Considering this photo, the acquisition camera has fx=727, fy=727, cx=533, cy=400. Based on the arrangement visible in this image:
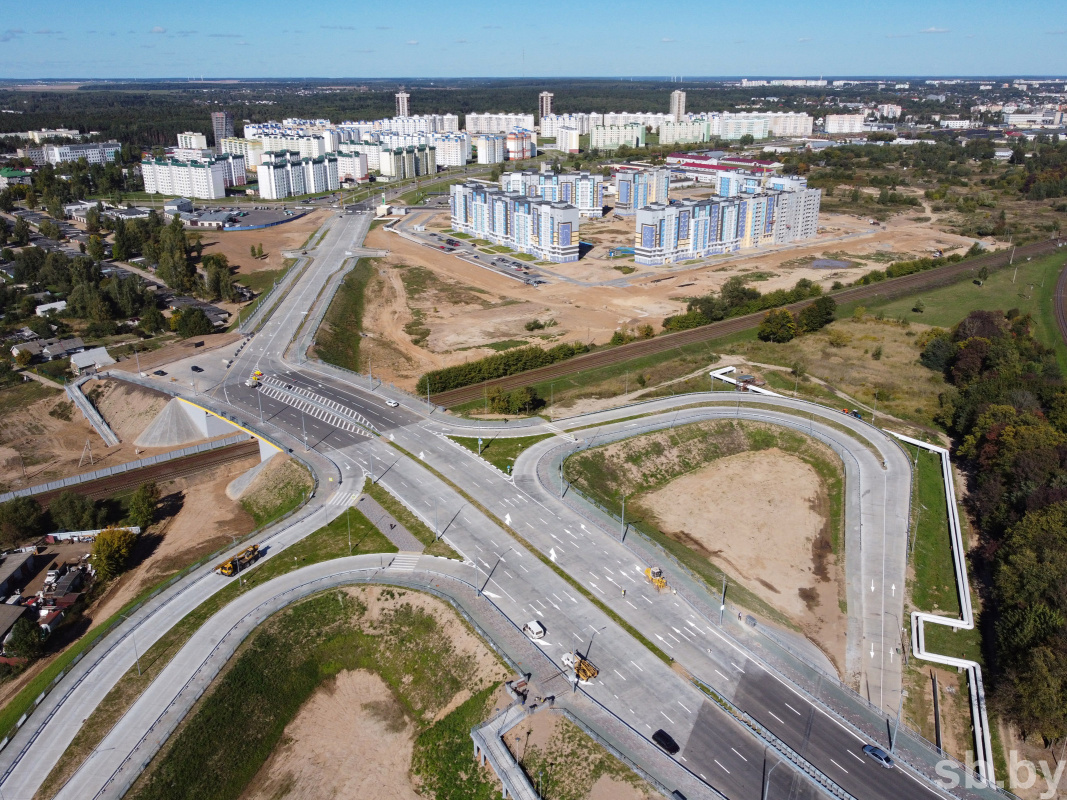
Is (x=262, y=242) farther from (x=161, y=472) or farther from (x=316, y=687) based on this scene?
(x=316, y=687)

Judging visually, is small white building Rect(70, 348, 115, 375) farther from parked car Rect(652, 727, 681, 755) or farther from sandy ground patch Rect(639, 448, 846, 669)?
parked car Rect(652, 727, 681, 755)

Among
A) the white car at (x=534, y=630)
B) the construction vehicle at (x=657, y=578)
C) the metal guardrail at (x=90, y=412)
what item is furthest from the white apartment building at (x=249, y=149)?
Answer: the white car at (x=534, y=630)

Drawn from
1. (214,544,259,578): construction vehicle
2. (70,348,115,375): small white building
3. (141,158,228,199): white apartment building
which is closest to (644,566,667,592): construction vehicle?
(214,544,259,578): construction vehicle

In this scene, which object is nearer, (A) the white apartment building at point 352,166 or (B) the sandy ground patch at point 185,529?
(B) the sandy ground patch at point 185,529

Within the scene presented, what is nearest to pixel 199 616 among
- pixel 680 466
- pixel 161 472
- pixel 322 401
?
pixel 161 472

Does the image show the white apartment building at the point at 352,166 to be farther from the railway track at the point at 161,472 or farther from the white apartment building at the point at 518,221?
the railway track at the point at 161,472

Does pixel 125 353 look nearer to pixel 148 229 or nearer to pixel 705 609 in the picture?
pixel 148 229

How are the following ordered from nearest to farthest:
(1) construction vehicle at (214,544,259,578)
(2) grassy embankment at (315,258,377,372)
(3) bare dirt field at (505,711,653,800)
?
(3) bare dirt field at (505,711,653,800) → (1) construction vehicle at (214,544,259,578) → (2) grassy embankment at (315,258,377,372)

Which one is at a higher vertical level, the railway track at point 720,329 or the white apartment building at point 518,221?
the white apartment building at point 518,221
